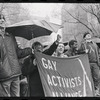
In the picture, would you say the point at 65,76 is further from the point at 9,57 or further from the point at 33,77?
the point at 9,57

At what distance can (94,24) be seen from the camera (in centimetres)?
1159

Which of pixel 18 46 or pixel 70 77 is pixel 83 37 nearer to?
pixel 70 77

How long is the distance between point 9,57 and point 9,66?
315 mm

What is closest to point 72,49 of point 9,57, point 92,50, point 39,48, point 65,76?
point 92,50

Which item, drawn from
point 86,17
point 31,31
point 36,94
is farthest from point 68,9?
point 36,94

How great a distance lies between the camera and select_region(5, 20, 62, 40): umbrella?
35.1ft

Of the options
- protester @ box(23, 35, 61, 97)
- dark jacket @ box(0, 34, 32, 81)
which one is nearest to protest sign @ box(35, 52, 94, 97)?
protester @ box(23, 35, 61, 97)

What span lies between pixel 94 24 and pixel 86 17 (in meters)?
0.40

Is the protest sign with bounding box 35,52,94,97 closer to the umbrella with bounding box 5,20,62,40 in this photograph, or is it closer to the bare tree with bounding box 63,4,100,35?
the umbrella with bounding box 5,20,62,40

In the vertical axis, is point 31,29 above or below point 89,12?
below

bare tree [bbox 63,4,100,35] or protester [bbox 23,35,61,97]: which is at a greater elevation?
bare tree [bbox 63,4,100,35]

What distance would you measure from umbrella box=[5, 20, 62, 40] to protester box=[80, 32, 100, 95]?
4.12 ft

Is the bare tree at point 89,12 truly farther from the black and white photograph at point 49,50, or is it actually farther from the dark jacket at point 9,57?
the dark jacket at point 9,57

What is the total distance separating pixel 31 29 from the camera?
1076 cm
